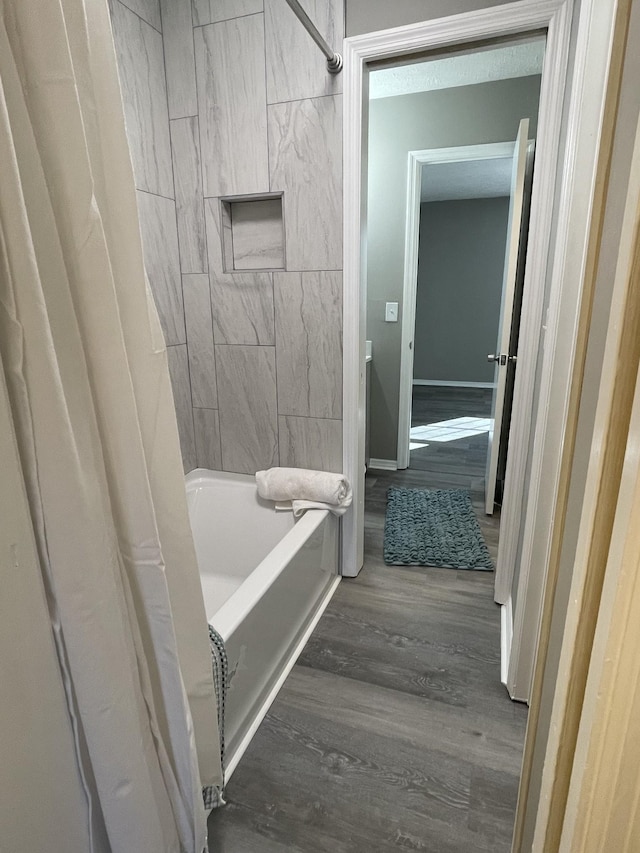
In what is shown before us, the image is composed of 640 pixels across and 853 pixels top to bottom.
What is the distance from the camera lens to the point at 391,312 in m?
3.46

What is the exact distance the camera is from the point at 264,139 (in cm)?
193

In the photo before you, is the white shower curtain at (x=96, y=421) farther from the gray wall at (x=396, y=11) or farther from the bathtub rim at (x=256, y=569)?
the gray wall at (x=396, y=11)

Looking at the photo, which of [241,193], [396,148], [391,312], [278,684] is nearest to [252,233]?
[241,193]

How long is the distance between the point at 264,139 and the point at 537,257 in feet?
3.79

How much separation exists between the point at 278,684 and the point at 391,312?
2.57 metres

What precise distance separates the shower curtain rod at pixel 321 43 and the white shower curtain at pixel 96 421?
3.07 ft

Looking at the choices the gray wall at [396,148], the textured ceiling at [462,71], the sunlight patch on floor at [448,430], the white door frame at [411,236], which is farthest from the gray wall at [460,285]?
the textured ceiling at [462,71]

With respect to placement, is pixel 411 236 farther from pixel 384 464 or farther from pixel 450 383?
pixel 450 383

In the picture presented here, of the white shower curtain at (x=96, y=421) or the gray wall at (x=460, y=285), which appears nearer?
the white shower curtain at (x=96, y=421)

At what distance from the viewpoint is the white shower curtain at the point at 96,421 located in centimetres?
67

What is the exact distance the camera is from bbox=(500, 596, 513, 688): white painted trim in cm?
172

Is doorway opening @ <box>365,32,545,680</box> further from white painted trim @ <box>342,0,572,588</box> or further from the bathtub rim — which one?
the bathtub rim

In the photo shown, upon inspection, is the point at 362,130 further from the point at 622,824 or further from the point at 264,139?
the point at 622,824

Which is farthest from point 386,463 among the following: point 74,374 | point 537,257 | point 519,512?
point 74,374
